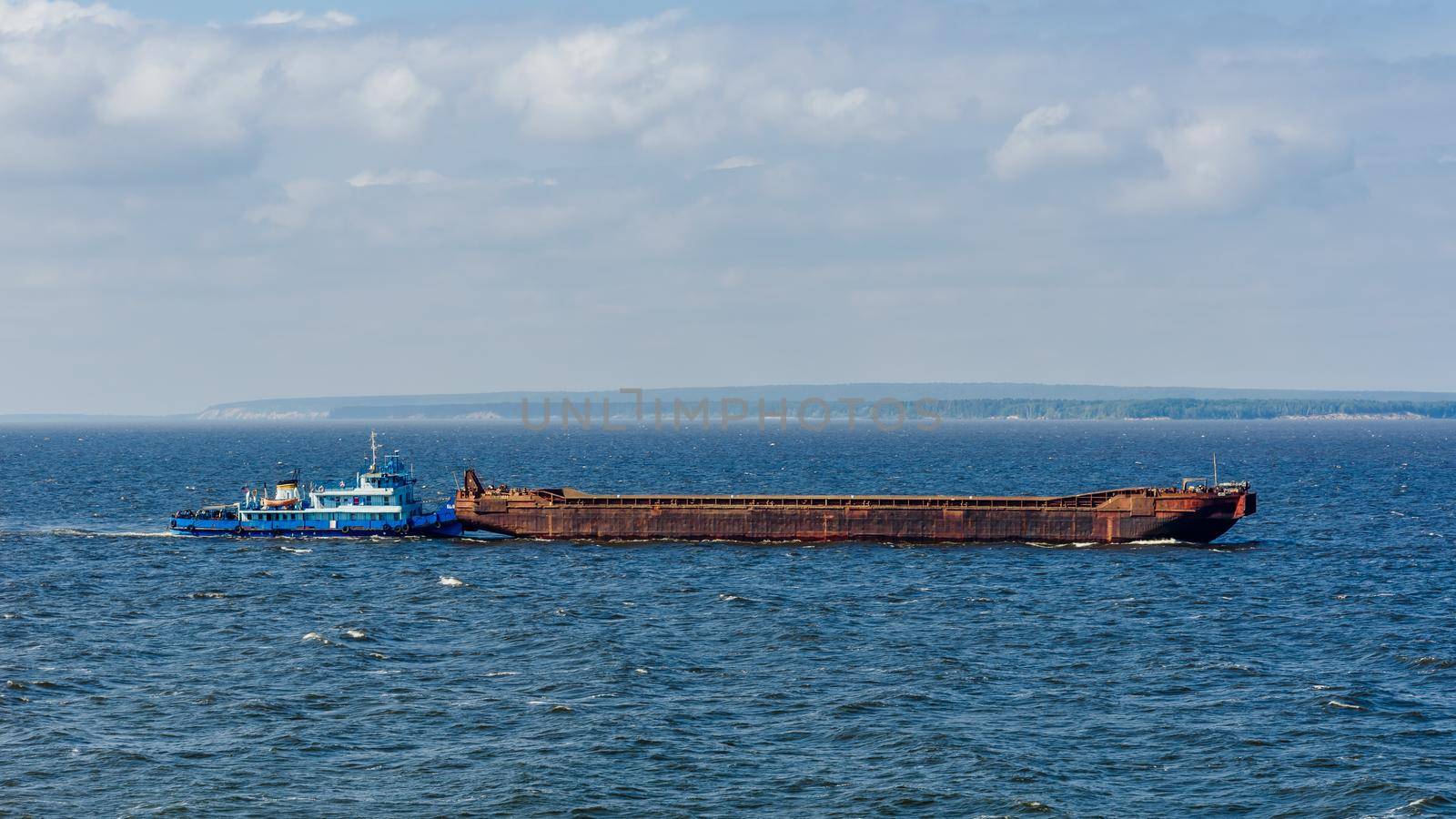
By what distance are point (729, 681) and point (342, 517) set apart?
187 ft

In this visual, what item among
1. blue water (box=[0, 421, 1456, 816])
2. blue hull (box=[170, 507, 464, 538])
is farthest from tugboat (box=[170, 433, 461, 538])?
blue water (box=[0, 421, 1456, 816])

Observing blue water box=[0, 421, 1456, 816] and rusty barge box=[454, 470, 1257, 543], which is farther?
rusty barge box=[454, 470, 1257, 543]

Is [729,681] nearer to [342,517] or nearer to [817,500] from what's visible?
[817,500]

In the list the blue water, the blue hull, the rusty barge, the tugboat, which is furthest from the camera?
the tugboat

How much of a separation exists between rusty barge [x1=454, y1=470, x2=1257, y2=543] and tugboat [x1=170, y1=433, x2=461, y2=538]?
3343 mm

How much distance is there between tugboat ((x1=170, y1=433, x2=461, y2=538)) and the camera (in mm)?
101000

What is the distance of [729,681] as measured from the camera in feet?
171

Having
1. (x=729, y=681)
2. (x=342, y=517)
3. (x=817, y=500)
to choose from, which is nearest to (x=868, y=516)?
(x=817, y=500)

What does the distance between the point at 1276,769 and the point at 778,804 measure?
1569cm

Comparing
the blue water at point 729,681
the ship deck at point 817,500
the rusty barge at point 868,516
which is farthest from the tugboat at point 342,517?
the blue water at point 729,681

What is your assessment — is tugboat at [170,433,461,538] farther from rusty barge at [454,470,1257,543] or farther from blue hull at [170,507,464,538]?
rusty barge at [454,470,1257,543]

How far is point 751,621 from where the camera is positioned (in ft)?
211

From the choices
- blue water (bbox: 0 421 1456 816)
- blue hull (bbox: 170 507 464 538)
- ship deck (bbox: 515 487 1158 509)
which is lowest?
blue water (bbox: 0 421 1456 816)

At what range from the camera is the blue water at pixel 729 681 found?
39.8 meters
